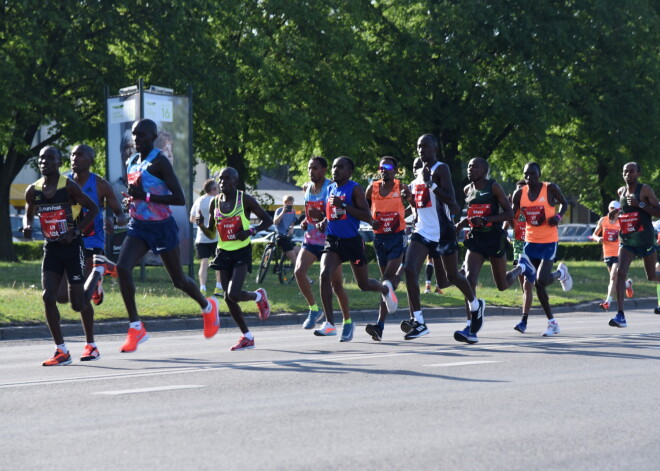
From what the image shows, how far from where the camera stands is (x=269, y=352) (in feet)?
36.8

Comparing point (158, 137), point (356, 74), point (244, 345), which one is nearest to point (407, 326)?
point (244, 345)

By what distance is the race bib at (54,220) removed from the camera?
9867mm

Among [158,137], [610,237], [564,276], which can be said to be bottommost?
[564,276]

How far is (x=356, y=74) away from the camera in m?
36.1

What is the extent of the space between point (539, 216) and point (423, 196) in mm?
2234

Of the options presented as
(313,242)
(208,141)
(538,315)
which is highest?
(208,141)

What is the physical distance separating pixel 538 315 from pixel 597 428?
1206cm

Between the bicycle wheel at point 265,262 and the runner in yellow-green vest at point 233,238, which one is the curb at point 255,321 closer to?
the runner in yellow-green vest at point 233,238

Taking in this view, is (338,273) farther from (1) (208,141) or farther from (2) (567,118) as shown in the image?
(2) (567,118)

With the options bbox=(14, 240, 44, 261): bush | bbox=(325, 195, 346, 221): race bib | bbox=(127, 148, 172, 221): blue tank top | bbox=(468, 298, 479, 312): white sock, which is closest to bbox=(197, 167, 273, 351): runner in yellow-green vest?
bbox=(325, 195, 346, 221): race bib

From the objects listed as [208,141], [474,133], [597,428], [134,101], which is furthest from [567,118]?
[597,428]

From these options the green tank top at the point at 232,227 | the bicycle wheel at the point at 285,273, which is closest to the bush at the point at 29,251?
the bicycle wheel at the point at 285,273

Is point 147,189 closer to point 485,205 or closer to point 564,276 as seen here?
point 485,205

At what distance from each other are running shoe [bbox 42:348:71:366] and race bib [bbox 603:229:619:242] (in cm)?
1139
